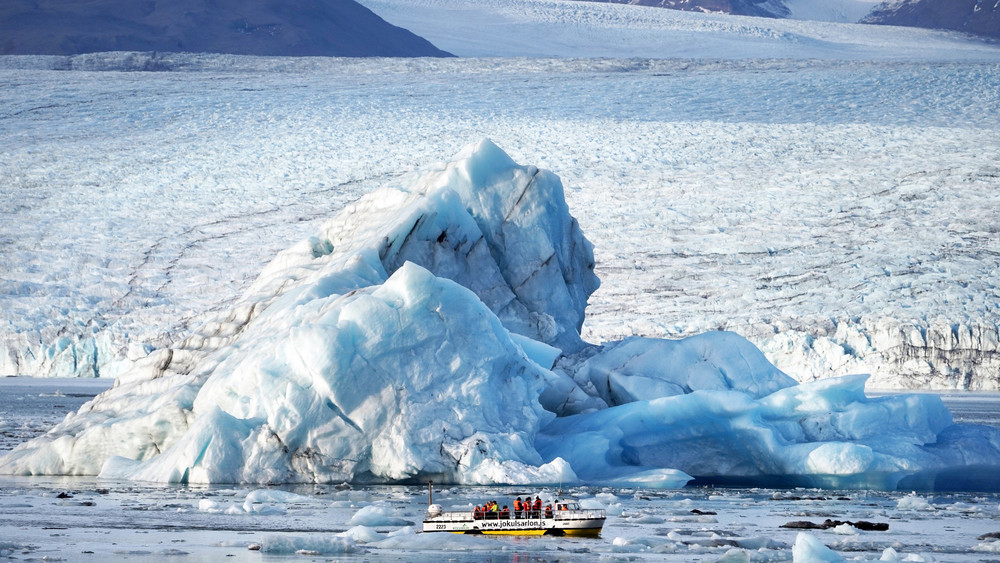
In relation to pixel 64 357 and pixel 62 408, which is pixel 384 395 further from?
pixel 64 357

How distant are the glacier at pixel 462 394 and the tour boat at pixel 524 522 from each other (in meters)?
1.63

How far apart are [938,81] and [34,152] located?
21.6 meters

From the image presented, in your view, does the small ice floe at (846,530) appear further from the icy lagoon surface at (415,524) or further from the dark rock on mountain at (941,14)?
the dark rock on mountain at (941,14)

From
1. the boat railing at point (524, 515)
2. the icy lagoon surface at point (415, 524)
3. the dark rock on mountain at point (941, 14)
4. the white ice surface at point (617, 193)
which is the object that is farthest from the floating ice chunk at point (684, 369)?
the dark rock on mountain at point (941, 14)

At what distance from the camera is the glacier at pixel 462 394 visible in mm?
9078

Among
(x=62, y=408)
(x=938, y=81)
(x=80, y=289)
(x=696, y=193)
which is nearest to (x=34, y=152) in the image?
(x=80, y=289)

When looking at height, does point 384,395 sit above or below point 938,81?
below

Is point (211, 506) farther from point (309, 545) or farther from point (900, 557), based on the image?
point (900, 557)

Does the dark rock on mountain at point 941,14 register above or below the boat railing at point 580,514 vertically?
above

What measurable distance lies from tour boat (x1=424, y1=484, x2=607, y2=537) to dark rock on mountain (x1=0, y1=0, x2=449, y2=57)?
4419cm

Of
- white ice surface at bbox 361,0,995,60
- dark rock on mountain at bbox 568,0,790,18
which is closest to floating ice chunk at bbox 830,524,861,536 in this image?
white ice surface at bbox 361,0,995,60

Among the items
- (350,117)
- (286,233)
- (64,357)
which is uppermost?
(350,117)

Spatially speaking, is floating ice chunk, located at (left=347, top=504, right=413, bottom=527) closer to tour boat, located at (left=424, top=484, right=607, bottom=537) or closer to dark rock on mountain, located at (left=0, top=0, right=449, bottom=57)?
tour boat, located at (left=424, top=484, right=607, bottom=537)

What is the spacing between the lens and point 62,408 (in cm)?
1752
